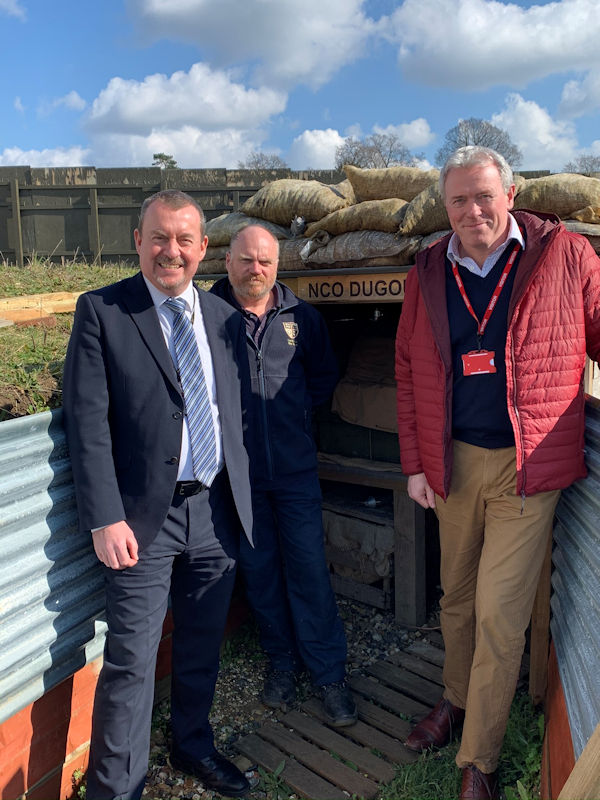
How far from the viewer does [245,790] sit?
310 centimetres

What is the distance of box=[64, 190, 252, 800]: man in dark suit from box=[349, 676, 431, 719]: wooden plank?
1.40 m

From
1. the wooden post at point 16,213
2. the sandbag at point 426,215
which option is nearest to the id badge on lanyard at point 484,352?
the sandbag at point 426,215

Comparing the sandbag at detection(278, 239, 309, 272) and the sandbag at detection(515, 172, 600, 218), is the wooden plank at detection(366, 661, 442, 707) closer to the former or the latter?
the sandbag at detection(278, 239, 309, 272)

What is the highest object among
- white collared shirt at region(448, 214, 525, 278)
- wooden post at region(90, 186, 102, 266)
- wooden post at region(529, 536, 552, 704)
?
wooden post at region(90, 186, 102, 266)

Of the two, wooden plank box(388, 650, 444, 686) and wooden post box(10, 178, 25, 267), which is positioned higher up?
wooden post box(10, 178, 25, 267)

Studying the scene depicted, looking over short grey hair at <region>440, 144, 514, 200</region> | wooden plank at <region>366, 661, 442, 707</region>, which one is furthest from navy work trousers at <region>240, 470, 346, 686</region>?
short grey hair at <region>440, 144, 514, 200</region>

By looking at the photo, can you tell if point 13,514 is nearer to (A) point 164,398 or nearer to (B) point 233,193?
(A) point 164,398

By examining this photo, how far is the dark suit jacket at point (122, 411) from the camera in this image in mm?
2514

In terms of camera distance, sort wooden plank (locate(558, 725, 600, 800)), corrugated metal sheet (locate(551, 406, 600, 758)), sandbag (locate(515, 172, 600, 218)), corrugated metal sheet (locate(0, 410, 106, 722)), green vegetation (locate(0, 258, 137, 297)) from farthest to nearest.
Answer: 1. green vegetation (locate(0, 258, 137, 297))
2. sandbag (locate(515, 172, 600, 218))
3. corrugated metal sheet (locate(0, 410, 106, 722))
4. corrugated metal sheet (locate(551, 406, 600, 758))
5. wooden plank (locate(558, 725, 600, 800))

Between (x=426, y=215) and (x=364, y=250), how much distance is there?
16.7 inches

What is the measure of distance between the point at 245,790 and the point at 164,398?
6.03 feet

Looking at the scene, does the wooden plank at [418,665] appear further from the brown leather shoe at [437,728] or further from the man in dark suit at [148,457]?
the man in dark suit at [148,457]

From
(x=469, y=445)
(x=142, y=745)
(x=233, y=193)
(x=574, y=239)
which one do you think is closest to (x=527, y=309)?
(x=574, y=239)

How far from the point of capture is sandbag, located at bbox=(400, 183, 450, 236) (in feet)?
12.8
